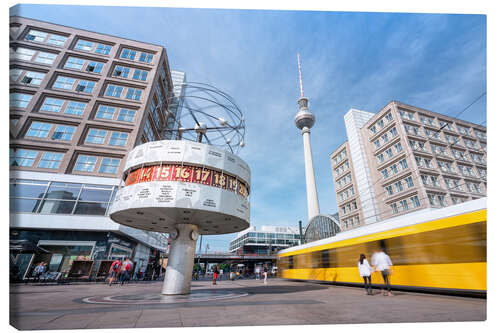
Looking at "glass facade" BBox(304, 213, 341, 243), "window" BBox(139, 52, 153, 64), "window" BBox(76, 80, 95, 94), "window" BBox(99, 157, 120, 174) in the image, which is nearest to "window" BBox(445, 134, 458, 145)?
"glass facade" BBox(304, 213, 341, 243)

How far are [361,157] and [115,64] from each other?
4407 cm

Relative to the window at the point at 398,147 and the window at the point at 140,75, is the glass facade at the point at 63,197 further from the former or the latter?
the window at the point at 398,147

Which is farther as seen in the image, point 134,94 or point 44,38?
point 134,94

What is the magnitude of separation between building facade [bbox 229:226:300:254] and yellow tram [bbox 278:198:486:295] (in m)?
75.3

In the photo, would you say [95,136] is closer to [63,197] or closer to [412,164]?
[63,197]

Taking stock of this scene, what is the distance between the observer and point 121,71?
95.6 feet

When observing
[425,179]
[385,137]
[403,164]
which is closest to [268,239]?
[385,137]

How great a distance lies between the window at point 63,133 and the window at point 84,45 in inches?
473

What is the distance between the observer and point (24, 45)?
2567cm

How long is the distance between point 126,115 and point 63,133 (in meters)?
6.66

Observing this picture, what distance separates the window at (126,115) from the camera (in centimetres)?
2644

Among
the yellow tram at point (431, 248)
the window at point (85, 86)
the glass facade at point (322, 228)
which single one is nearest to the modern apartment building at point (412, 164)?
the glass facade at point (322, 228)

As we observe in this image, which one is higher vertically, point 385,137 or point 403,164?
point 385,137

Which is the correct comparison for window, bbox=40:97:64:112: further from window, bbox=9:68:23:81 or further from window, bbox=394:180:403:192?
window, bbox=394:180:403:192
